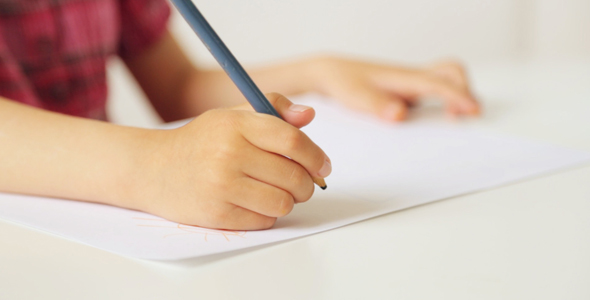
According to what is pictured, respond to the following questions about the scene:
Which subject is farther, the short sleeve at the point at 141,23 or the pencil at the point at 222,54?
the short sleeve at the point at 141,23

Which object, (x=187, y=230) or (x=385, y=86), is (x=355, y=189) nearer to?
(x=187, y=230)

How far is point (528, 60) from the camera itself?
1.03m

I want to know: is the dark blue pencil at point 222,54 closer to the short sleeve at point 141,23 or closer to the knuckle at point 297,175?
the knuckle at point 297,175

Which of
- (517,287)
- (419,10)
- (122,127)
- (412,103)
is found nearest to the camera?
(517,287)

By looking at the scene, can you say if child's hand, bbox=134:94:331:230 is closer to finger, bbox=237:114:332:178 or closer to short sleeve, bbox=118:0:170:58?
finger, bbox=237:114:332:178

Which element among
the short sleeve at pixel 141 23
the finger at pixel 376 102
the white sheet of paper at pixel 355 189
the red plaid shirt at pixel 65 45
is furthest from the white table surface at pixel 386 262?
the short sleeve at pixel 141 23

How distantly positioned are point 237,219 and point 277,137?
52mm

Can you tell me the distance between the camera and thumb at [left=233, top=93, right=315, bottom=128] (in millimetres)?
310

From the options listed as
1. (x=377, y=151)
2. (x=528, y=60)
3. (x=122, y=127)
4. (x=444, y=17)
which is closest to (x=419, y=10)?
(x=444, y=17)

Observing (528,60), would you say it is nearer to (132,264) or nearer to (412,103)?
(412,103)

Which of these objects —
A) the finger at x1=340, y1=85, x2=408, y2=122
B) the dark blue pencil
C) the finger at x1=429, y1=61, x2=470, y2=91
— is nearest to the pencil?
the dark blue pencil

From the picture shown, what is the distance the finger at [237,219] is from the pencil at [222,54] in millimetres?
55

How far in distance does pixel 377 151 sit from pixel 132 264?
0.80ft

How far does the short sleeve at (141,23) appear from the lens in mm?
734
